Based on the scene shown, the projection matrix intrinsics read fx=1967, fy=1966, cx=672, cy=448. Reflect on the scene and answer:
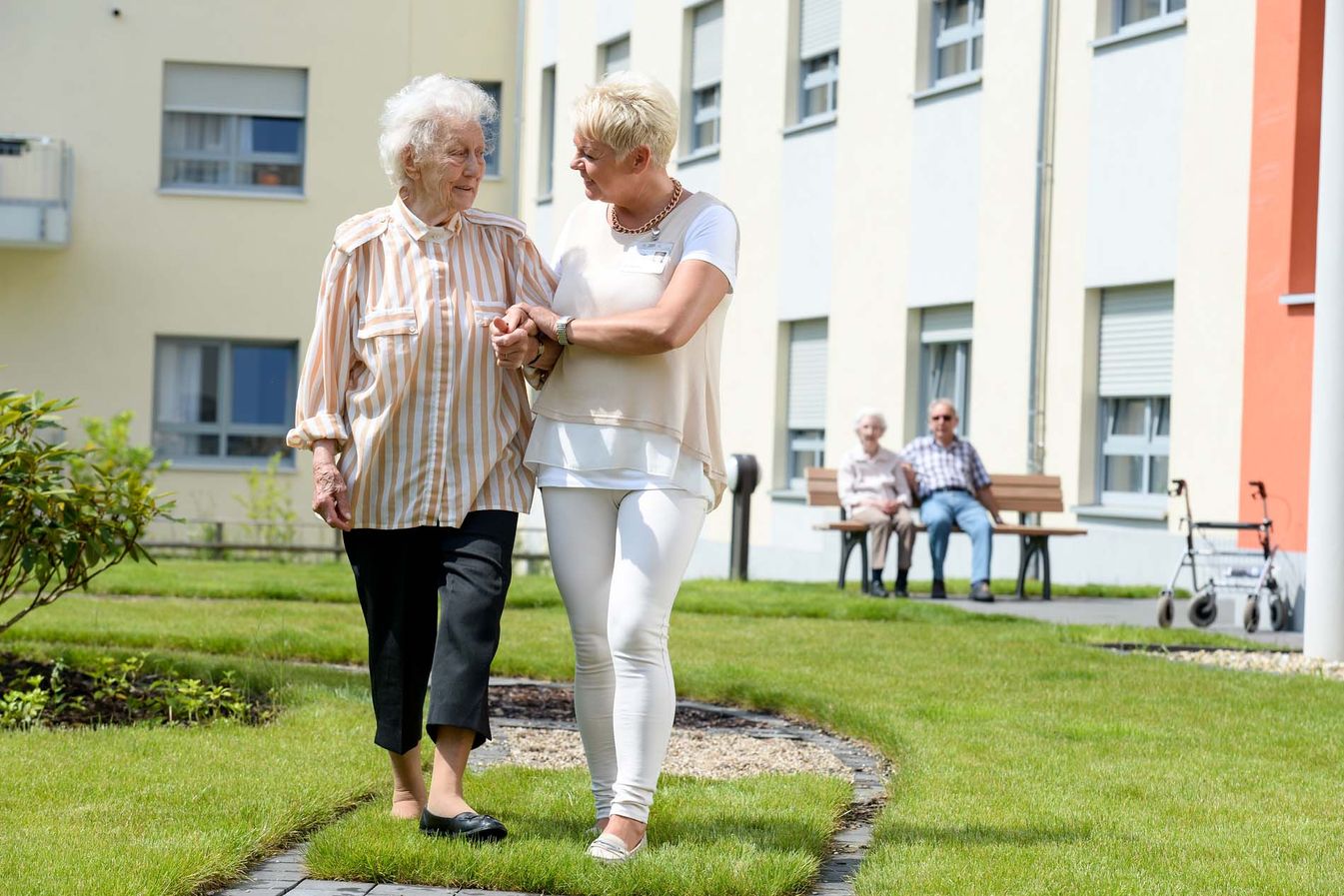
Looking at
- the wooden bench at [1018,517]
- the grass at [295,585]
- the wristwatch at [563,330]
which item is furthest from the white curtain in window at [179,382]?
the wristwatch at [563,330]

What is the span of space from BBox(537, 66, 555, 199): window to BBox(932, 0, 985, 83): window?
9766 mm

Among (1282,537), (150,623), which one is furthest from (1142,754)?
(1282,537)

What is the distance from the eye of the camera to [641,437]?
4.97 meters

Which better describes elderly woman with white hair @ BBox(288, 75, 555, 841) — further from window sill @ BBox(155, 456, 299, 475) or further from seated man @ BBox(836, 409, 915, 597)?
window sill @ BBox(155, 456, 299, 475)

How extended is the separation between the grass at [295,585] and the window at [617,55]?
33.5ft

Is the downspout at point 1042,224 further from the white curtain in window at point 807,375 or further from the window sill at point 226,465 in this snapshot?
the window sill at point 226,465

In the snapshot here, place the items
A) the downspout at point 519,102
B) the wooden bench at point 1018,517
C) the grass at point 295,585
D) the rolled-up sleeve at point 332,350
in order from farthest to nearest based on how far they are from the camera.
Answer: the downspout at point 519,102 → the wooden bench at point 1018,517 → the grass at point 295,585 → the rolled-up sleeve at point 332,350

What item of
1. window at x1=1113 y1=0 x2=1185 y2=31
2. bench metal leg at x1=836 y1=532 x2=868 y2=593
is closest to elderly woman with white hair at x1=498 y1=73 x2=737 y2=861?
bench metal leg at x1=836 y1=532 x2=868 y2=593

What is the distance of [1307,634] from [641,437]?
6.56 meters

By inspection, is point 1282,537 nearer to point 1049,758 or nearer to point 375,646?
point 1049,758

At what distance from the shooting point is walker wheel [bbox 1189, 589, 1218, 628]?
1295 centimetres

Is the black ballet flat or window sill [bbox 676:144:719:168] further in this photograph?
window sill [bbox 676:144:719:168]

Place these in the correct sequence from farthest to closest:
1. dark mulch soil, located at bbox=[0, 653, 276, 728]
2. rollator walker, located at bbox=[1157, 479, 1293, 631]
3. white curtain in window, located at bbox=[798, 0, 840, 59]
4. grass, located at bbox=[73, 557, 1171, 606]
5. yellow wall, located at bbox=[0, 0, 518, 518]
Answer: yellow wall, located at bbox=[0, 0, 518, 518]
white curtain in window, located at bbox=[798, 0, 840, 59]
grass, located at bbox=[73, 557, 1171, 606]
rollator walker, located at bbox=[1157, 479, 1293, 631]
dark mulch soil, located at bbox=[0, 653, 276, 728]

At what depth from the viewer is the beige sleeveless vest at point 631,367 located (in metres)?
4.97
